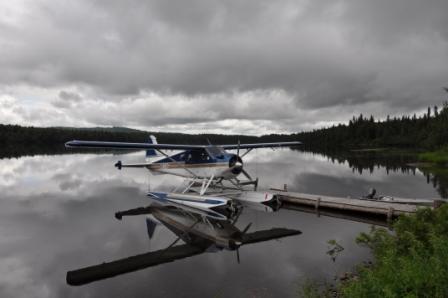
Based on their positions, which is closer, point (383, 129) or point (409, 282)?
point (409, 282)

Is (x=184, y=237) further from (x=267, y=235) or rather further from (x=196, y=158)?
(x=196, y=158)

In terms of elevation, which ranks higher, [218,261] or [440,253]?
[440,253]

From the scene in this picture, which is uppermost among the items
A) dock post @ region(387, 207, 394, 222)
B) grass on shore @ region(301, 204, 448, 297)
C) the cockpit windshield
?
the cockpit windshield

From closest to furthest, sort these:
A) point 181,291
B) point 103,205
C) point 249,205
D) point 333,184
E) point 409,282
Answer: point 409,282 < point 181,291 < point 249,205 < point 103,205 < point 333,184

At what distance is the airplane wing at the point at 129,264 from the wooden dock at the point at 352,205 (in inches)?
256

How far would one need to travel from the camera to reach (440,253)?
4.07m

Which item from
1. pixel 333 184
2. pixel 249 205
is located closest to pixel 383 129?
pixel 333 184

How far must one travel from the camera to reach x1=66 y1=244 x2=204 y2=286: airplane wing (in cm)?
689

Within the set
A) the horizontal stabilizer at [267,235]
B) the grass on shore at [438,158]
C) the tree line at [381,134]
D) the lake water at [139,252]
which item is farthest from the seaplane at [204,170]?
the tree line at [381,134]

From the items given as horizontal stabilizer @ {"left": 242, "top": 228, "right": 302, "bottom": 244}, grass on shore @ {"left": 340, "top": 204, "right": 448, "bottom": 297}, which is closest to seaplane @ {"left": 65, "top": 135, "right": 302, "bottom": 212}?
horizontal stabilizer @ {"left": 242, "top": 228, "right": 302, "bottom": 244}

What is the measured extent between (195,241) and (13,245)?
18.8 ft

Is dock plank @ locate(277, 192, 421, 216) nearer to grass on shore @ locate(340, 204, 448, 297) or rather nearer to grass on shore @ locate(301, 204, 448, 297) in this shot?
grass on shore @ locate(301, 204, 448, 297)

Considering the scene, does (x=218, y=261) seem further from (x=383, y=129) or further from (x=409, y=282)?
(x=383, y=129)

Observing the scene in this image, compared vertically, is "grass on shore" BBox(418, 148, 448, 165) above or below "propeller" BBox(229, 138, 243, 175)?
below
